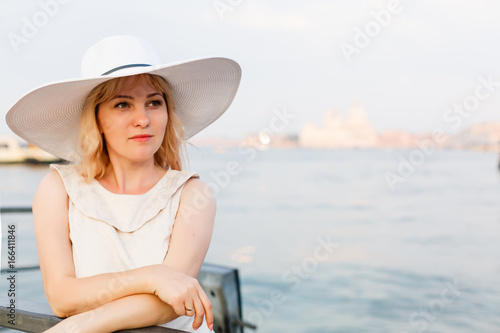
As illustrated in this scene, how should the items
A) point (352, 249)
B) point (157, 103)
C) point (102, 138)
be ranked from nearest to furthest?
point (157, 103) → point (102, 138) → point (352, 249)

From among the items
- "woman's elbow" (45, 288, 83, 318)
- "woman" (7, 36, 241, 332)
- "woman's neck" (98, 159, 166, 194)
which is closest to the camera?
"woman's elbow" (45, 288, 83, 318)

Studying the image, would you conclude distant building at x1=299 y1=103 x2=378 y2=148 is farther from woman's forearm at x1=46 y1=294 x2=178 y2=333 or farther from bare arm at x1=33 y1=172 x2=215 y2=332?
woman's forearm at x1=46 y1=294 x2=178 y2=333

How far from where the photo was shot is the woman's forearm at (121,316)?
1.21m

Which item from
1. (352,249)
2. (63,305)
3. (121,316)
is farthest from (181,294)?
(352,249)

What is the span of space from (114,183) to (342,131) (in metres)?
30.9

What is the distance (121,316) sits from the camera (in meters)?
1.24

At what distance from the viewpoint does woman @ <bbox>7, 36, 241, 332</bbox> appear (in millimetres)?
1459

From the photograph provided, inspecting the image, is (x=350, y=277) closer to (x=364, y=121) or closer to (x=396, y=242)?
(x=396, y=242)

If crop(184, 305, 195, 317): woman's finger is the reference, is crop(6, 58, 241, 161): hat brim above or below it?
above

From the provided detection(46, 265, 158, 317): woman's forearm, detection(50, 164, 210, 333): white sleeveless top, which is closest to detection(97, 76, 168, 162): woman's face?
detection(50, 164, 210, 333): white sleeveless top

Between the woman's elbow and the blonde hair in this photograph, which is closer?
the woman's elbow

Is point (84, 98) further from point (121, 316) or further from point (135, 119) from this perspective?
point (121, 316)

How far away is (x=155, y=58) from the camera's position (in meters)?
1.60

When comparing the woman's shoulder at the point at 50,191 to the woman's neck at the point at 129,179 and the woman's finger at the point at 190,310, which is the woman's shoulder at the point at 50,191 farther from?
the woman's finger at the point at 190,310
